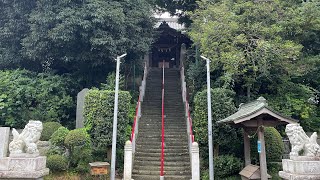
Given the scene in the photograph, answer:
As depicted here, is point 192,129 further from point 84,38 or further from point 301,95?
point 84,38

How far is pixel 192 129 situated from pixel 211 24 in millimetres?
5651

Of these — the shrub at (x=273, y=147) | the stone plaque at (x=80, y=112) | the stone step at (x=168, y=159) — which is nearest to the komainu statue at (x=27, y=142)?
the stone step at (x=168, y=159)

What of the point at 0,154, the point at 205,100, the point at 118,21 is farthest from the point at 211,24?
the point at 0,154

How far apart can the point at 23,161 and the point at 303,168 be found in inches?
309

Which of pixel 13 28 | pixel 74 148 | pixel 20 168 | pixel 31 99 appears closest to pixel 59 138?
pixel 74 148

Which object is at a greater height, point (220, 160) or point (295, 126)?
point (295, 126)

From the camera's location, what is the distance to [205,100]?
45.0ft

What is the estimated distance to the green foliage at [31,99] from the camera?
15.6 m

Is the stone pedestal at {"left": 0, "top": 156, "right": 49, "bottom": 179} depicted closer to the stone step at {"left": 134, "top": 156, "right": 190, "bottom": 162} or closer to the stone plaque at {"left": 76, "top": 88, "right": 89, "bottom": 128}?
the stone step at {"left": 134, "top": 156, "right": 190, "bottom": 162}

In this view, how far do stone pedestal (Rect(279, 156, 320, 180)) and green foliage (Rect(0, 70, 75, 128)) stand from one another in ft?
41.7

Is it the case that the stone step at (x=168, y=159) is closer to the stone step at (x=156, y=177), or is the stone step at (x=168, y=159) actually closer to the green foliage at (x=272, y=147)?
the stone step at (x=156, y=177)

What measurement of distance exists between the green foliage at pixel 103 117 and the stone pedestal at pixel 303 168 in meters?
7.80

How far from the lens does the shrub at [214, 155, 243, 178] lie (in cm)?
1234

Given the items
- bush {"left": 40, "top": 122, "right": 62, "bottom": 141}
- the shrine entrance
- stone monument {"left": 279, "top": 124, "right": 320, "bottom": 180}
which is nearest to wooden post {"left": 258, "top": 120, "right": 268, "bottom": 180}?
stone monument {"left": 279, "top": 124, "right": 320, "bottom": 180}
